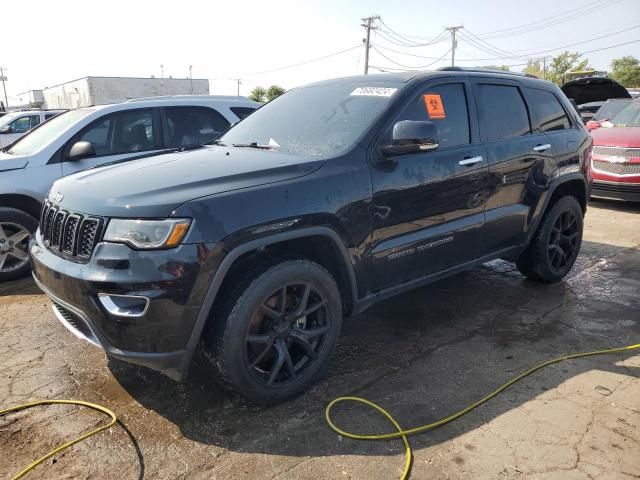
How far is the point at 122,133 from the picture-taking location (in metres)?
5.34

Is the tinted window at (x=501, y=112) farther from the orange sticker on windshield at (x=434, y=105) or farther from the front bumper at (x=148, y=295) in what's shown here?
the front bumper at (x=148, y=295)

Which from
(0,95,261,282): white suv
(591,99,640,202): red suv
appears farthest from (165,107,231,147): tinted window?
(591,99,640,202): red suv

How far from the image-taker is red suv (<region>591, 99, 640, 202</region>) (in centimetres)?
808

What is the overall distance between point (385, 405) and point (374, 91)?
2.04 meters

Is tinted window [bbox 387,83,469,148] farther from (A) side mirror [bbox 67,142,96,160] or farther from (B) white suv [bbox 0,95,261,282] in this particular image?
(A) side mirror [bbox 67,142,96,160]

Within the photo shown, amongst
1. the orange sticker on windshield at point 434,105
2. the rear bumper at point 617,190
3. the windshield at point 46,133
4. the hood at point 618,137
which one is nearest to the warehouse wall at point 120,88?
the hood at point 618,137

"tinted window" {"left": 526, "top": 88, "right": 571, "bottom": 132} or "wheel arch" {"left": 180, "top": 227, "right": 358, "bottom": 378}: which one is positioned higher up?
"tinted window" {"left": 526, "top": 88, "right": 571, "bottom": 132}

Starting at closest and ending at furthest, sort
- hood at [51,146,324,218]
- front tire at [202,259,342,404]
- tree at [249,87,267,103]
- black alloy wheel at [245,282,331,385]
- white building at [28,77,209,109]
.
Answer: hood at [51,146,324,218] < front tire at [202,259,342,404] < black alloy wheel at [245,282,331,385] < white building at [28,77,209,109] < tree at [249,87,267,103]

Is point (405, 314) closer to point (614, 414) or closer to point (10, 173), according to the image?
point (614, 414)

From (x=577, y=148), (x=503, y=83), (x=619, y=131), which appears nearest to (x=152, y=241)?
(x=503, y=83)

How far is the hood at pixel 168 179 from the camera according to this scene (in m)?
2.45

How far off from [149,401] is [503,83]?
355cm

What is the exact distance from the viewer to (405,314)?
415 centimetres

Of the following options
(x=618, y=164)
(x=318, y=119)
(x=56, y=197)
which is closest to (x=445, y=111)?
(x=318, y=119)
